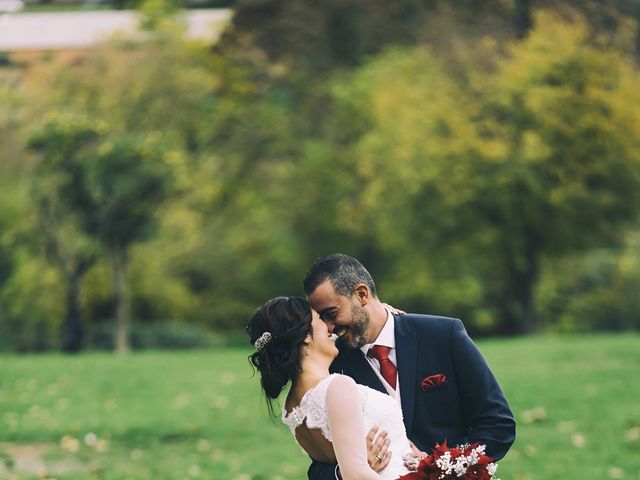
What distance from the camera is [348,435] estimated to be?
4.05 m

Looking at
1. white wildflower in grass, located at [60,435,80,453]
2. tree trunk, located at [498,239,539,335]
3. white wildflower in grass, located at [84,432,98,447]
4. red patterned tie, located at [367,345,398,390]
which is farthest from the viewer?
tree trunk, located at [498,239,539,335]

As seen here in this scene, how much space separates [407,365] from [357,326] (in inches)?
10.8

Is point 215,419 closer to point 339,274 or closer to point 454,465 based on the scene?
point 339,274

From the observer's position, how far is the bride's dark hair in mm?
4285

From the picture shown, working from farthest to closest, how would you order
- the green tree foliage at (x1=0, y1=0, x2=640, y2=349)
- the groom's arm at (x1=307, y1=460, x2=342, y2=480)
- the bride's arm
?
the green tree foliage at (x1=0, y1=0, x2=640, y2=349)
the groom's arm at (x1=307, y1=460, x2=342, y2=480)
the bride's arm

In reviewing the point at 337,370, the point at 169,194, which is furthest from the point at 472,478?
the point at 169,194

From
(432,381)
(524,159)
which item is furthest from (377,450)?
(524,159)

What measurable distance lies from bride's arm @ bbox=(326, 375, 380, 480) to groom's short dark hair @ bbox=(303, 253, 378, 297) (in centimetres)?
43

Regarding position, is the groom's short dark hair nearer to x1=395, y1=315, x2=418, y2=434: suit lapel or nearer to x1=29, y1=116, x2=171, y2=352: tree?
x1=395, y1=315, x2=418, y2=434: suit lapel

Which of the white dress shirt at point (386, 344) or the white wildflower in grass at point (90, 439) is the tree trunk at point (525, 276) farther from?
the white dress shirt at point (386, 344)

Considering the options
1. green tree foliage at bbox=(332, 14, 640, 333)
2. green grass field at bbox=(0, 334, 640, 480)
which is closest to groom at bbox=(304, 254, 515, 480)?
green grass field at bbox=(0, 334, 640, 480)

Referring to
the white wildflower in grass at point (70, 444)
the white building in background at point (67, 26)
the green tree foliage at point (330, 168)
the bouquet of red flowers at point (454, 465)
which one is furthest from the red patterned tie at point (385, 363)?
the white building in background at point (67, 26)

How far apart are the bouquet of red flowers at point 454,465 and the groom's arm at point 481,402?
0.83ft

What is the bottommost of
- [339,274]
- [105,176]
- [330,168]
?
[330,168]
